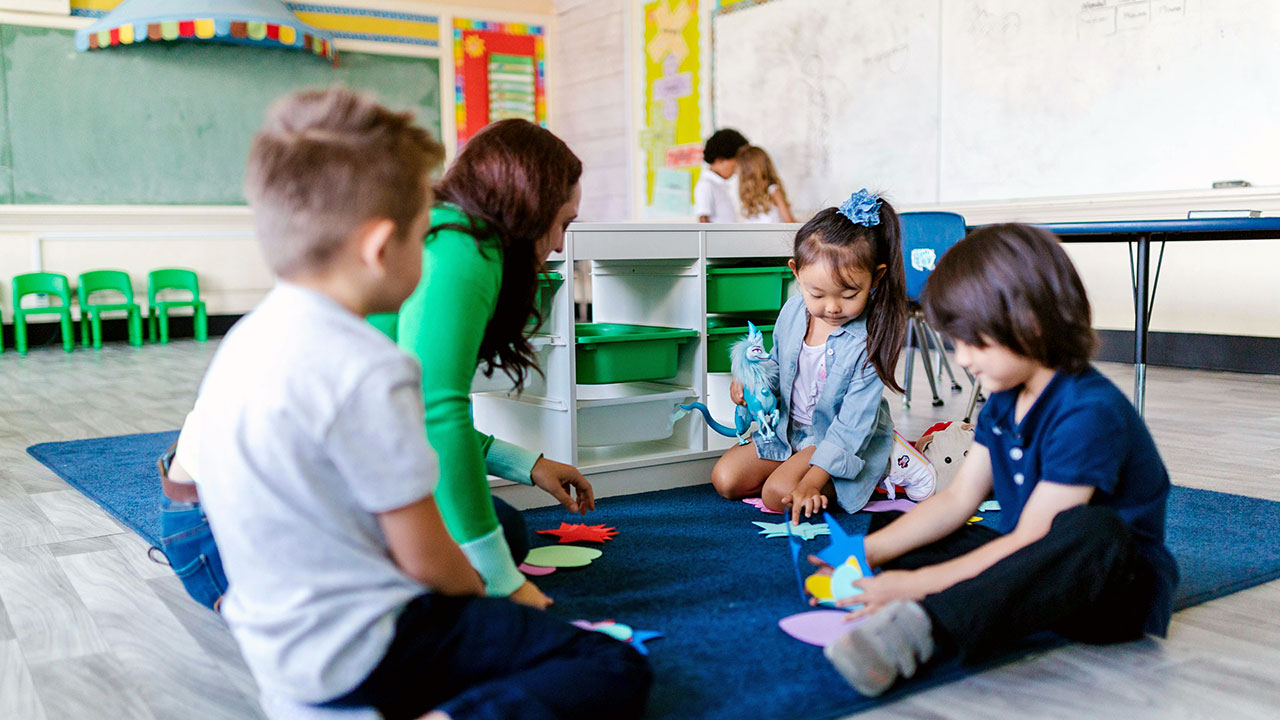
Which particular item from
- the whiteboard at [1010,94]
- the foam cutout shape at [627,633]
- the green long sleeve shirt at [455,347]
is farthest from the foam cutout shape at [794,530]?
the whiteboard at [1010,94]

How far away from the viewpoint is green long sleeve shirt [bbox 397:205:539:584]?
3.91 feet

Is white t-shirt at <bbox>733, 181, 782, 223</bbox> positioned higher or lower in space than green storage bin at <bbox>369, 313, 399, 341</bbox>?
higher

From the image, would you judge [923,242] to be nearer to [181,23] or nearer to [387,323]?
[387,323]

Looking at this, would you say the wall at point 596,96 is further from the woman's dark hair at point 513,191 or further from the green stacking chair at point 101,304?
the woman's dark hair at point 513,191

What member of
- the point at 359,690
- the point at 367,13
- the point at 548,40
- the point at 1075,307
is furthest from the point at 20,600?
the point at 548,40

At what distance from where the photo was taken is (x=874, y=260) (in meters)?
2.03

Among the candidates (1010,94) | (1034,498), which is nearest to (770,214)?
(1010,94)

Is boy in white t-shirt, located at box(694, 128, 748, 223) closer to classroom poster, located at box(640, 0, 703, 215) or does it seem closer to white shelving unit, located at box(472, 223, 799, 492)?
classroom poster, located at box(640, 0, 703, 215)

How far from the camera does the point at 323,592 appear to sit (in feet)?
2.97

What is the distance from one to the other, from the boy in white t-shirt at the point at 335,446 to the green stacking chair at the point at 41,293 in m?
5.65

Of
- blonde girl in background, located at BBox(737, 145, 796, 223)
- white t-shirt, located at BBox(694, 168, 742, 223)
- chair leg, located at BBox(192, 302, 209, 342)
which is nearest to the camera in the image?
blonde girl in background, located at BBox(737, 145, 796, 223)

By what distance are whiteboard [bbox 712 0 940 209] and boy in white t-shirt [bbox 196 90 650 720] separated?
15.0ft

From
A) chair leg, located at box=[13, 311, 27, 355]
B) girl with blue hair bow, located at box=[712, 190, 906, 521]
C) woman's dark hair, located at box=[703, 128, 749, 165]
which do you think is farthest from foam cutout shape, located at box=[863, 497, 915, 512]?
chair leg, located at box=[13, 311, 27, 355]

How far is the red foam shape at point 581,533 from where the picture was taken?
188 centimetres
